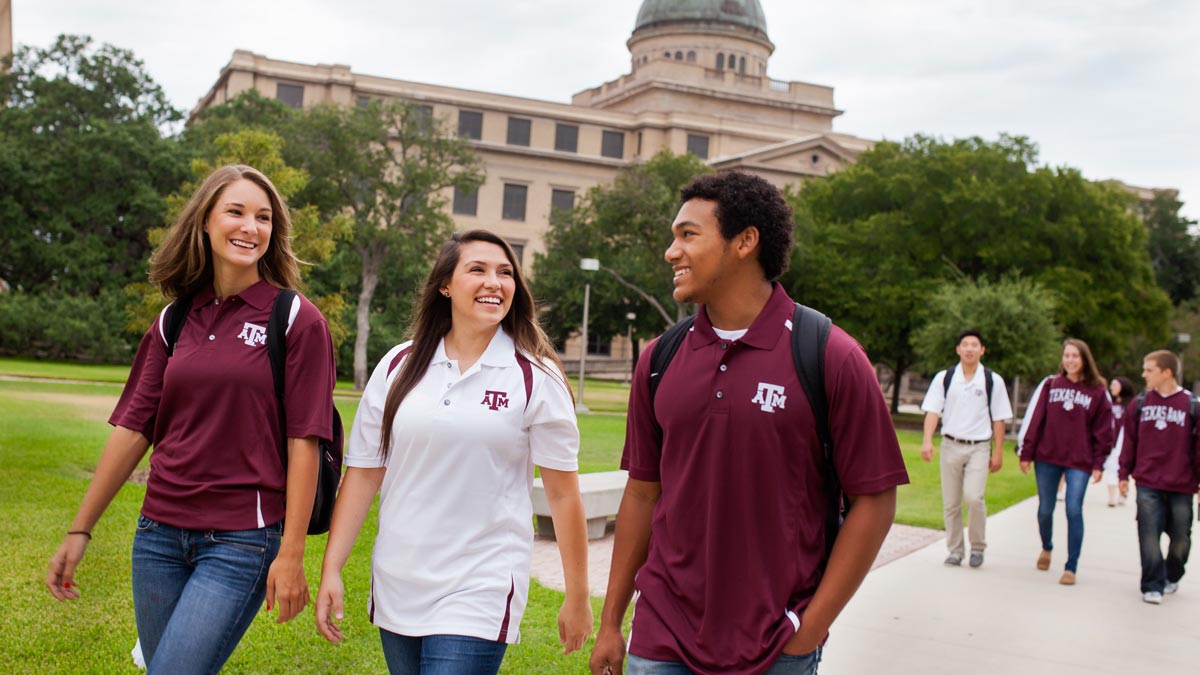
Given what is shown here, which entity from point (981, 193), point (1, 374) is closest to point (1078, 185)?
point (981, 193)

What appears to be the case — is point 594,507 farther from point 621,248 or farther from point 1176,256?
point 1176,256

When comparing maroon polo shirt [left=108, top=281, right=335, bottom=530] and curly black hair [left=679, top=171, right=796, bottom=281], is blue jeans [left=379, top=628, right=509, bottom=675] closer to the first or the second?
maroon polo shirt [left=108, top=281, right=335, bottom=530]

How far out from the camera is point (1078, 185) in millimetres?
47625

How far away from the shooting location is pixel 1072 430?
34.5 feet

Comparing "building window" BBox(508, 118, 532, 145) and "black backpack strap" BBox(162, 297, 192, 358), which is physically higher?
"building window" BBox(508, 118, 532, 145)

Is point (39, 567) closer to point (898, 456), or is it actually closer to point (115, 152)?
point (898, 456)

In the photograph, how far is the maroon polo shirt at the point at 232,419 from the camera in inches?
142

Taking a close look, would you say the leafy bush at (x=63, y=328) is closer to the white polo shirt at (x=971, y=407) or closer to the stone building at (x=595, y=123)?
the stone building at (x=595, y=123)

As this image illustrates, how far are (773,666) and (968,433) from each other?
841cm

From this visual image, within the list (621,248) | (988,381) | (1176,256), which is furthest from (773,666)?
(1176,256)

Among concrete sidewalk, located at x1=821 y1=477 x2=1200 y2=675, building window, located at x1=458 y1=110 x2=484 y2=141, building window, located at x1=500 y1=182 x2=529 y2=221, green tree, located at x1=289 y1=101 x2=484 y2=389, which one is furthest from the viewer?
building window, located at x1=500 y1=182 x2=529 y2=221

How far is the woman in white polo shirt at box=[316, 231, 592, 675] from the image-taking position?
3.54 meters

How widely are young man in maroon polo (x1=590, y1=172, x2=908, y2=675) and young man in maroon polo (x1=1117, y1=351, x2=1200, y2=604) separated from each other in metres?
7.40

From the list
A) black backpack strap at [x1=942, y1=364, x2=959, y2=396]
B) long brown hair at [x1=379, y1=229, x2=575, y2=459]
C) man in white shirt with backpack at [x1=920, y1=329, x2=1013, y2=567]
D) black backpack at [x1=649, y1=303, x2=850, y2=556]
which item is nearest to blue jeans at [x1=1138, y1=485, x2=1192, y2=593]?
man in white shirt with backpack at [x1=920, y1=329, x2=1013, y2=567]
